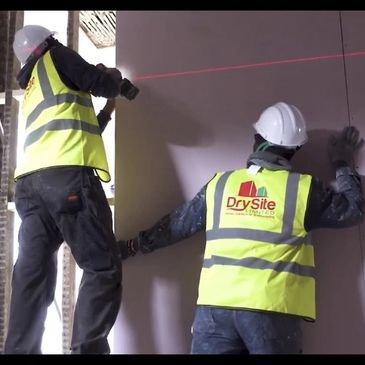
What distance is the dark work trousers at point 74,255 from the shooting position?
1.86m

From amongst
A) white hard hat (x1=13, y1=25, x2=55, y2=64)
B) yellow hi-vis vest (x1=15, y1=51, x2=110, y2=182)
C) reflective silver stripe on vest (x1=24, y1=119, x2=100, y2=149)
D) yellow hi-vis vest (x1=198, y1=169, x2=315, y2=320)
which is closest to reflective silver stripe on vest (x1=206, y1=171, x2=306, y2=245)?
yellow hi-vis vest (x1=198, y1=169, x2=315, y2=320)

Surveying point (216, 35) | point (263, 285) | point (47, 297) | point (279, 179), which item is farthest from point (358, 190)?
point (47, 297)

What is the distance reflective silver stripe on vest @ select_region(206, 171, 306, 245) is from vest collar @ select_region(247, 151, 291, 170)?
6 centimetres

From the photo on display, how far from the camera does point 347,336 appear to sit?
218 centimetres

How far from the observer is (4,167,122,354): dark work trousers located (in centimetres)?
186

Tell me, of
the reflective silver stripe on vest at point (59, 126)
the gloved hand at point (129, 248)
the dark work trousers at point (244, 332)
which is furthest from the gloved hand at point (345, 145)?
the reflective silver stripe on vest at point (59, 126)

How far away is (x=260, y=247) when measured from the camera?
1894mm

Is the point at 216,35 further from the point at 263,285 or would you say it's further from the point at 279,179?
the point at 263,285

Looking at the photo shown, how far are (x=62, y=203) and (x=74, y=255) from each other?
0.19m

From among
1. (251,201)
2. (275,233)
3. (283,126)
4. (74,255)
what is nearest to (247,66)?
(283,126)

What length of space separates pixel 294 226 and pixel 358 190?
1.14ft

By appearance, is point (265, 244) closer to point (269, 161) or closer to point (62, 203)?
point (269, 161)

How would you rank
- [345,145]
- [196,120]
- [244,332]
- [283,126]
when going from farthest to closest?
[196,120]
[345,145]
[283,126]
[244,332]

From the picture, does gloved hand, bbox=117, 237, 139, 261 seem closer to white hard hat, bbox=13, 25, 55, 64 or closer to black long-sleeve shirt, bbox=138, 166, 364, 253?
black long-sleeve shirt, bbox=138, 166, 364, 253
